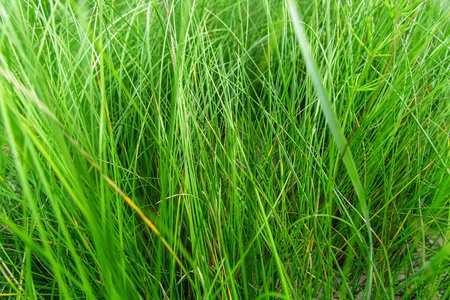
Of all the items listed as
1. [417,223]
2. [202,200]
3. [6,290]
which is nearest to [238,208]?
[202,200]

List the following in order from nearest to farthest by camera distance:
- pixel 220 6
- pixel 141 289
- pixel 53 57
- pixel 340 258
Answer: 1. pixel 141 289
2. pixel 340 258
3. pixel 53 57
4. pixel 220 6

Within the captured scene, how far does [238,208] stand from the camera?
1.92ft

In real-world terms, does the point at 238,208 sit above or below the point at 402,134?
below

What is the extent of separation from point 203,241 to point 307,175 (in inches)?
9.9

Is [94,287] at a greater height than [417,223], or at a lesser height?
lesser

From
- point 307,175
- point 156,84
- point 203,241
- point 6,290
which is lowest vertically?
point 6,290

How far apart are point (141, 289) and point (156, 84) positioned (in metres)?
0.53

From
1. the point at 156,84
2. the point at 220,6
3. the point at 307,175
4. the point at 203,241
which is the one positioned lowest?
the point at 203,241

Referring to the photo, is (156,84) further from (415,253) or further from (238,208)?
(415,253)

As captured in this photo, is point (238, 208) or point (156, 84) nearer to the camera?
point (238, 208)

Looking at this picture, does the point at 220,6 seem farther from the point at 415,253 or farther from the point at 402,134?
the point at 415,253

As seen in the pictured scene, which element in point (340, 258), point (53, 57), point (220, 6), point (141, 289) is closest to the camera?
point (141, 289)

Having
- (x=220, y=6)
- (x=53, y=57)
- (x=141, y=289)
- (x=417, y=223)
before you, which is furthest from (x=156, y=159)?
(x=220, y=6)

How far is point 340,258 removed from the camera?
27.7 inches
